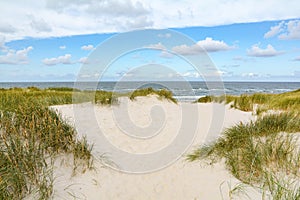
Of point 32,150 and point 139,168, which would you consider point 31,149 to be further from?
point 139,168

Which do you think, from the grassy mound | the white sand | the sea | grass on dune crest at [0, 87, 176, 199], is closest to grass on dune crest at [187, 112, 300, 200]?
the grassy mound

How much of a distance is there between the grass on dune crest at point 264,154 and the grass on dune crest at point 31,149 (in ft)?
8.70

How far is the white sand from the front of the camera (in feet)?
13.8

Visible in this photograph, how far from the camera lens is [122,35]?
8367 mm

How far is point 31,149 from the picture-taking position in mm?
4230

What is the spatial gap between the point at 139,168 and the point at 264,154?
2.52 metres

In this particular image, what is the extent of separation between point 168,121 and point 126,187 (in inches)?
206

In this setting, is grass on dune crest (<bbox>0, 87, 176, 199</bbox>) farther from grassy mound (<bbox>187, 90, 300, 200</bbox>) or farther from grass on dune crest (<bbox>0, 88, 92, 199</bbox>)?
grassy mound (<bbox>187, 90, 300, 200</bbox>)

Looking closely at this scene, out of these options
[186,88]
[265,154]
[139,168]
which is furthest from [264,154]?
[186,88]

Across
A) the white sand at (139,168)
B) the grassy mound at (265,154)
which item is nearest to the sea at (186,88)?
the white sand at (139,168)

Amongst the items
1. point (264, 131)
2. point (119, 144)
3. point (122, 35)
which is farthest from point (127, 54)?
point (264, 131)

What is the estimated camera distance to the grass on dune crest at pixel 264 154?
380 cm

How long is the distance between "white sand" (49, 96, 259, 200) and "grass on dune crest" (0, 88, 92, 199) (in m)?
0.23

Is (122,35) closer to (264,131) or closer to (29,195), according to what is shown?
(264,131)
